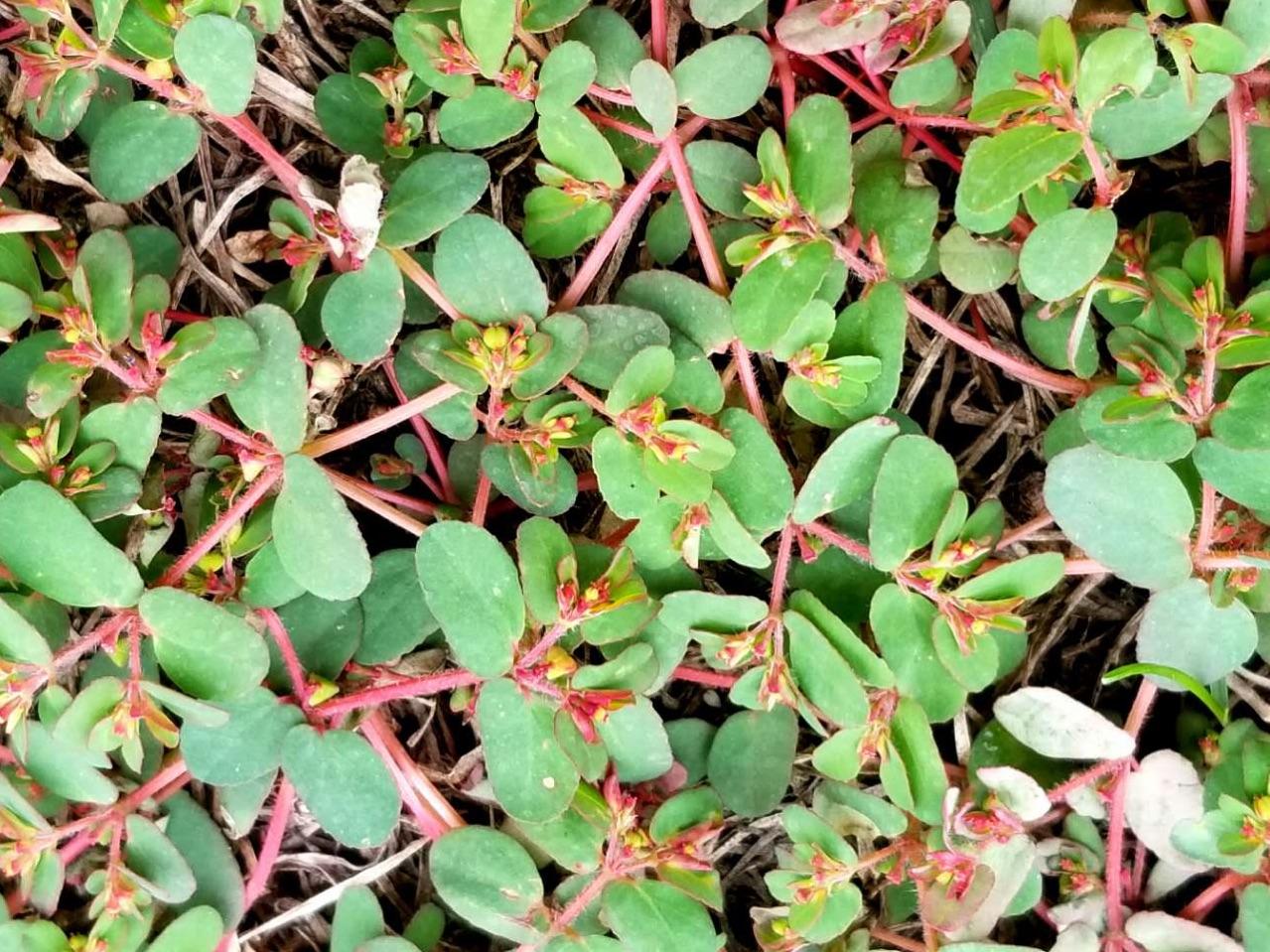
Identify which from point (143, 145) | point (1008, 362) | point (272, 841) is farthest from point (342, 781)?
point (1008, 362)

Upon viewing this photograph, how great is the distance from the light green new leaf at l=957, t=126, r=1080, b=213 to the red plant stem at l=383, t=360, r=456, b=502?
0.89m

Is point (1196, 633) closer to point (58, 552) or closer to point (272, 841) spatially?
point (272, 841)

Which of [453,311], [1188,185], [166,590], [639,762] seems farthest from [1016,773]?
[166,590]

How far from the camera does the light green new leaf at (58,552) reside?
157 centimetres

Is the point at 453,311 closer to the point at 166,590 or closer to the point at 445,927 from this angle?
the point at 166,590

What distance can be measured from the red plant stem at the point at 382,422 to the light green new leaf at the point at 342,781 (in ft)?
1.40

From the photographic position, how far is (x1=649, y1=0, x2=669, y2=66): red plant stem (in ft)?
5.41

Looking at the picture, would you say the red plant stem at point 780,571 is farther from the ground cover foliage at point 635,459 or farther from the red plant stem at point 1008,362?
the red plant stem at point 1008,362

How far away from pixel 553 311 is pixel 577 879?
2.96 feet

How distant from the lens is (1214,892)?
1.82m

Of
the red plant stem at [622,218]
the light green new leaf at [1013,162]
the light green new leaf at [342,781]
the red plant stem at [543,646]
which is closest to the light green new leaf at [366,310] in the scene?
the red plant stem at [622,218]

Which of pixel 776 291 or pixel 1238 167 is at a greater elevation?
pixel 1238 167

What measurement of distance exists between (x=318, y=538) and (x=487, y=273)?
1.48 feet

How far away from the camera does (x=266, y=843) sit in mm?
1855
